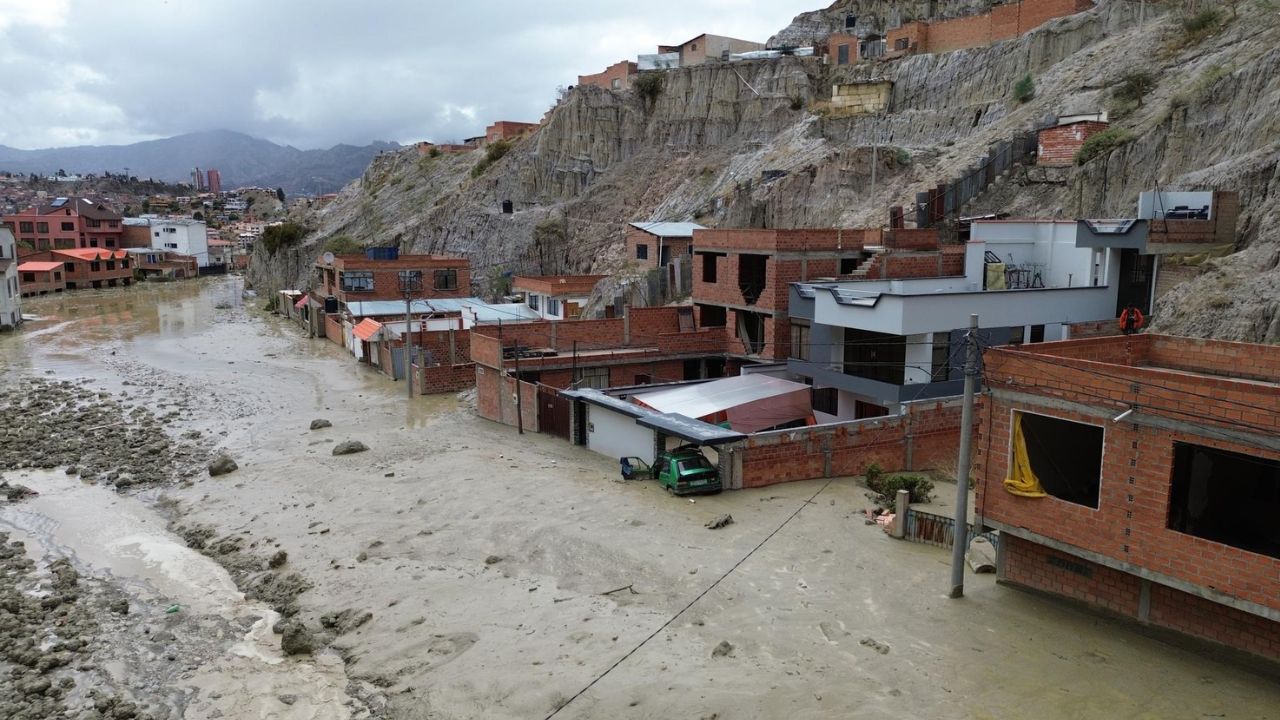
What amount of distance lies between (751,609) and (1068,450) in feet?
18.2

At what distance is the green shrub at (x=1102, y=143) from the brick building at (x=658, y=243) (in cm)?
1760

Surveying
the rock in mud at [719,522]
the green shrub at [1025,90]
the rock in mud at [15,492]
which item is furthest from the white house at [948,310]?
the rock in mud at [15,492]

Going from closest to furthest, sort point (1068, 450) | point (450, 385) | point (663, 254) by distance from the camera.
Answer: point (1068, 450) < point (450, 385) < point (663, 254)

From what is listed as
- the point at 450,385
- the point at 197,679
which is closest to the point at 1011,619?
the point at 197,679

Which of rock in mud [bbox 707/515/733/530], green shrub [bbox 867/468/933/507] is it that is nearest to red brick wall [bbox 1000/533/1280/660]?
green shrub [bbox 867/468/933/507]

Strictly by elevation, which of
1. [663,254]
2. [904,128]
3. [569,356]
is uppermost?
[904,128]

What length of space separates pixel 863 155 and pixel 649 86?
3195 centimetres

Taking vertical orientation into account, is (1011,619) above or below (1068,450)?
below

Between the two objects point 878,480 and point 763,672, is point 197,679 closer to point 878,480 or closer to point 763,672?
point 763,672

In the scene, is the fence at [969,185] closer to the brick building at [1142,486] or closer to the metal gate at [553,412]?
the metal gate at [553,412]

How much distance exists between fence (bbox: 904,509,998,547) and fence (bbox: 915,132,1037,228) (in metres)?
25.0

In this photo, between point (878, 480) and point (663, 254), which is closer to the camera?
point (878, 480)

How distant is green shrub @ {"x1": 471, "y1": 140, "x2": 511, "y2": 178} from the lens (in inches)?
3086

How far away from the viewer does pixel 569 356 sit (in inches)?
1204
